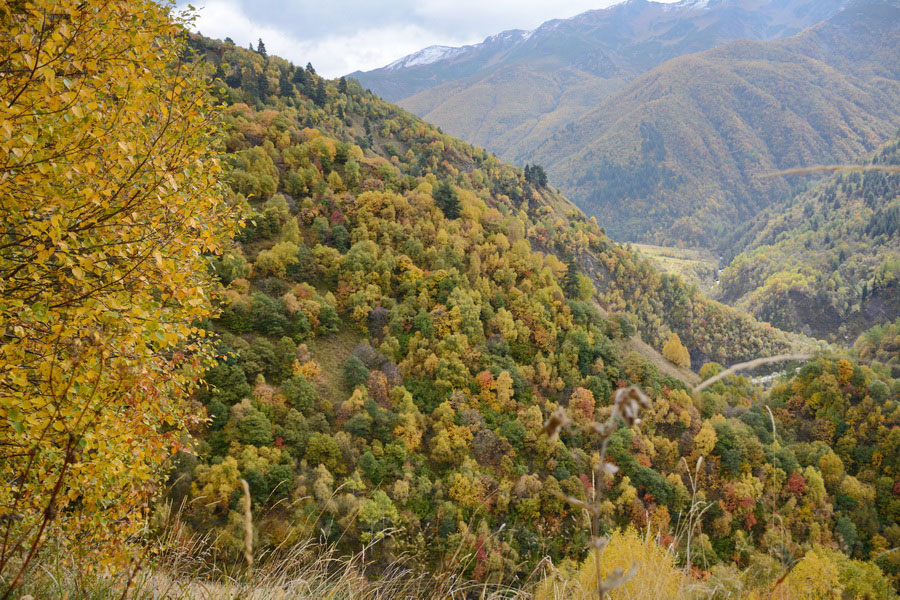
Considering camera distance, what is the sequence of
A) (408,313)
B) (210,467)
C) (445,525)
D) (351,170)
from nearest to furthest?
(210,467) < (445,525) < (408,313) < (351,170)

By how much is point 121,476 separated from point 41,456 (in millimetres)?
1461

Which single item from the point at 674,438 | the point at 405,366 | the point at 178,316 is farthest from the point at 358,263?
the point at 178,316

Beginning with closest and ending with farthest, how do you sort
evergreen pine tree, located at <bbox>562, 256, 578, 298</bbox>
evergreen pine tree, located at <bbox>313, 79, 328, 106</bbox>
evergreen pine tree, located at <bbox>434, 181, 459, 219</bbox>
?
1. evergreen pine tree, located at <bbox>434, 181, 459, 219</bbox>
2. evergreen pine tree, located at <bbox>562, 256, 578, 298</bbox>
3. evergreen pine tree, located at <bbox>313, 79, 328, 106</bbox>

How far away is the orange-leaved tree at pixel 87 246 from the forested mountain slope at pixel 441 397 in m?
21.4

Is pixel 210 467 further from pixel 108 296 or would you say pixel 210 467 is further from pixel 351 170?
pixel 351 170

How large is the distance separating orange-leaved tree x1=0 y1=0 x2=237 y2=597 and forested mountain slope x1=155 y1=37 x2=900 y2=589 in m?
21.4

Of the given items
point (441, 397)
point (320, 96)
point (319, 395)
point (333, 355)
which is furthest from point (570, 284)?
point (320, 96)

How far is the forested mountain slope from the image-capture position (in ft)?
114

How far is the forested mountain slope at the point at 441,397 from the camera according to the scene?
34781 millimetres

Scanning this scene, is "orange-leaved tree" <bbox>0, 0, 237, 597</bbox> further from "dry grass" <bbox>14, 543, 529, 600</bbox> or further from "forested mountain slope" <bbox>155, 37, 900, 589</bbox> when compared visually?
"forested mountain slope" <bbox>155, 37, 900, 589</bbox>

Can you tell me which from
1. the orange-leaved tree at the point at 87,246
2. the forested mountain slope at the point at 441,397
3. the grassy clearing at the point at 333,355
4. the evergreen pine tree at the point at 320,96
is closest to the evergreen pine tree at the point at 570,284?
the forested mountain slope at the point at 441,397

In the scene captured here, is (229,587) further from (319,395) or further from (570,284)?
(570,284)

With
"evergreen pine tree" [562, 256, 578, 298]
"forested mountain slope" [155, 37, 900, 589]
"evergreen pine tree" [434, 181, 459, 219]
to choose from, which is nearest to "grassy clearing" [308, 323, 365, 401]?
"forested mountain slope" [155, 37, 900, 589]

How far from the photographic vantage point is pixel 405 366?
48.2 meters
